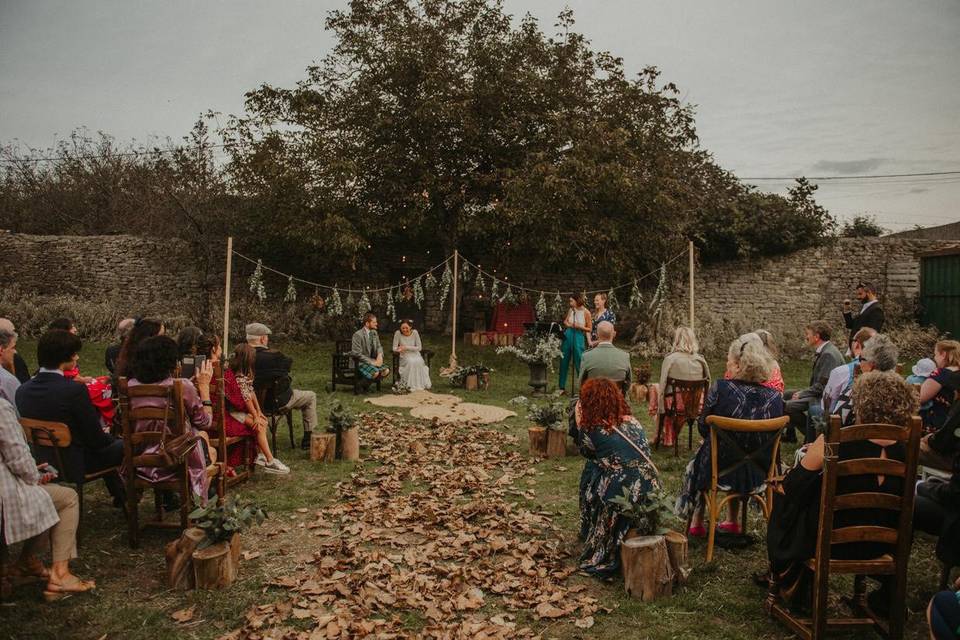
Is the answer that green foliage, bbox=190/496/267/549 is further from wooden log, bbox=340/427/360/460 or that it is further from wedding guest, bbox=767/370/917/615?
wedding guest, bbox=767/370/917/615

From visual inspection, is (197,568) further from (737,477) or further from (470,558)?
(737,477)

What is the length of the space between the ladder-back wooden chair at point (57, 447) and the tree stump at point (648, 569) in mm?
3788

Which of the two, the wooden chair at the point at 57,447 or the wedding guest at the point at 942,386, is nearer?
the wooden chair at the point at 57,447

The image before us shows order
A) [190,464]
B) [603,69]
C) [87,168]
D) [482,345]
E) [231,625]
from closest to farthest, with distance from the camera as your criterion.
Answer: [231,625]
[190,464]
[603,69]
[482,345]
[87,168]

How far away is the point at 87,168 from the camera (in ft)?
77.8

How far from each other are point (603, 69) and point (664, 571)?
51.9 feet

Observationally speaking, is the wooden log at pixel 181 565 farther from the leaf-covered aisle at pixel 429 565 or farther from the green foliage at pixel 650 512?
the green foliage at pixel 650 512

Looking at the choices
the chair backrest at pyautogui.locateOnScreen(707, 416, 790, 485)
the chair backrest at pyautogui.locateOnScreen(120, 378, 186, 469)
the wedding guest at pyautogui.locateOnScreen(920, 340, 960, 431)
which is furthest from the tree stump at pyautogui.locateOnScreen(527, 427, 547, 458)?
the chair backrest at pyautogui.locateOnScreen(120, 378, 186, 469)

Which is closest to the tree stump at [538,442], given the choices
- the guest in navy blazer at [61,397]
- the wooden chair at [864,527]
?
the wooden chair at [864,527]

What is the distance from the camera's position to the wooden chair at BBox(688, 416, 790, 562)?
4445 millimetres

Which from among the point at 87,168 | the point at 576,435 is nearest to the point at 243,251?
the point at 87,168

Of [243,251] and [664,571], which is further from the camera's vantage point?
[243,251]

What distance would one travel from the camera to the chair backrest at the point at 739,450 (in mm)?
4504

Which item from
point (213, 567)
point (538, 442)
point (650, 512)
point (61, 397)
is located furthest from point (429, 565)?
point (538, 442)
